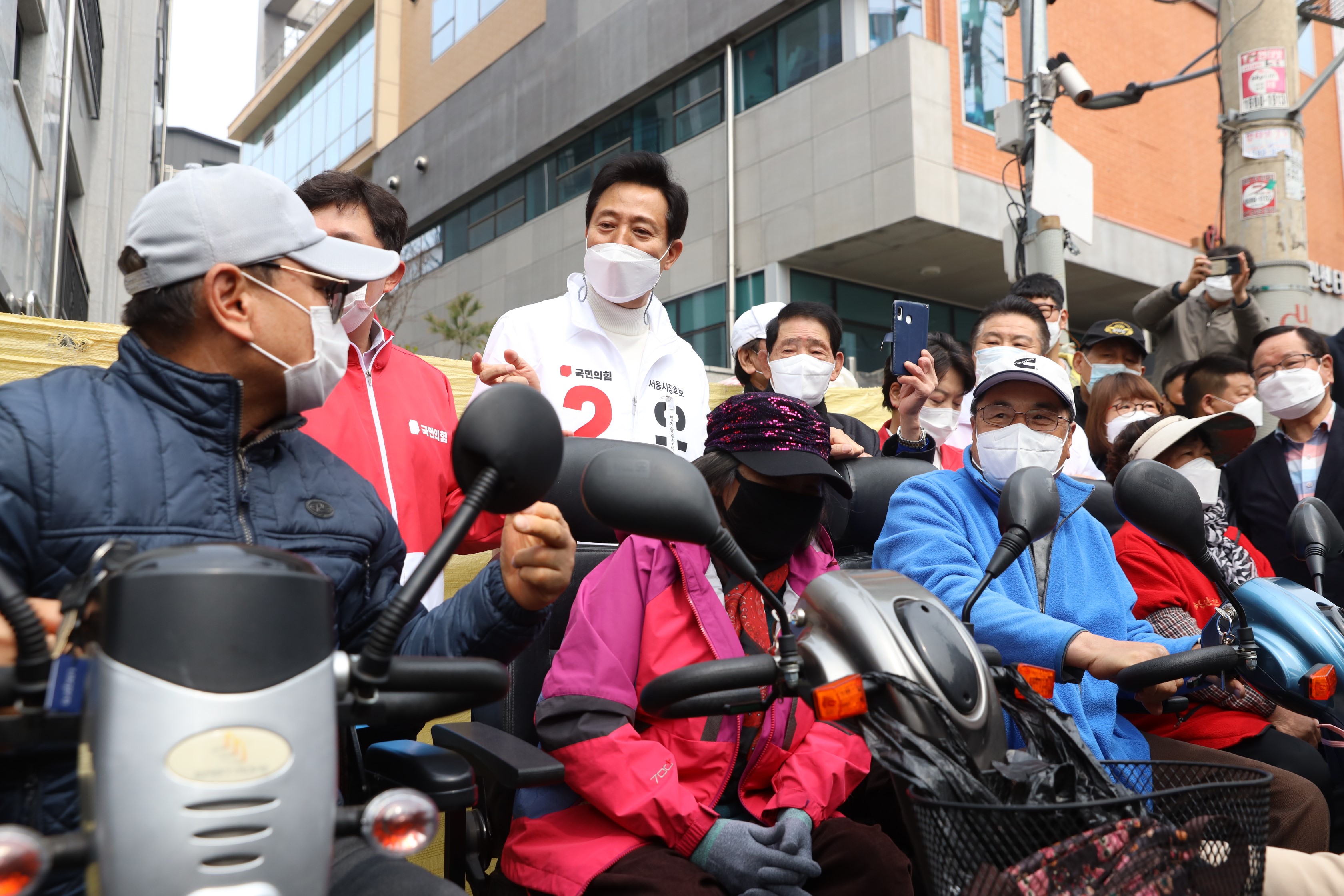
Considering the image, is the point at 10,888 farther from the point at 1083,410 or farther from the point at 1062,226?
the point at 1062,226

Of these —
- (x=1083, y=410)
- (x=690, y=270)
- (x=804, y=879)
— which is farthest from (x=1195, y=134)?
(x=804, y=879)

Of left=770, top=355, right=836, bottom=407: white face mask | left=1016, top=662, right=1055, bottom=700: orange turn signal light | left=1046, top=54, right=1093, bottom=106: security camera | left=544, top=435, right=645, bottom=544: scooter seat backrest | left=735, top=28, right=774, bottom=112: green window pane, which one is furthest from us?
left=735, top=28, right=774, bottom=112: green window pane

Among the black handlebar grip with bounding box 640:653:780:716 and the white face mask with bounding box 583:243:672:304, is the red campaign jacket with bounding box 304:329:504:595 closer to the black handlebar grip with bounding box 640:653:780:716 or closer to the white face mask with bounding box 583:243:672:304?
the white face mask with bounding box 583:243:672:304

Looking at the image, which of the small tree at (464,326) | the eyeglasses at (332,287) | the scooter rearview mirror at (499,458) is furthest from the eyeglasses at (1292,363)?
the small tree at (464,326)

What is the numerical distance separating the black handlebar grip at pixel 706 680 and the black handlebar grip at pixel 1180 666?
0.75m

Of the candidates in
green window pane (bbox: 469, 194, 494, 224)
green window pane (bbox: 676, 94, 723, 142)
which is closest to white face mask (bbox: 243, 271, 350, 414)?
green window pane (bbox: 676, 94, 723, 142)

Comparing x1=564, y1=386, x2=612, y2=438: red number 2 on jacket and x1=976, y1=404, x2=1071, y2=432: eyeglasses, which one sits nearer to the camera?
x1=976, y1=404, x2=1071, y2=432: eyeglasses

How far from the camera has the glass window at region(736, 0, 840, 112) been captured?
18.3m

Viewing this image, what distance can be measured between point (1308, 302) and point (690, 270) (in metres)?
14.5

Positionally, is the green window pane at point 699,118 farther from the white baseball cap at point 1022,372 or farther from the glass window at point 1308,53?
the white baseball cap at point 1022,372

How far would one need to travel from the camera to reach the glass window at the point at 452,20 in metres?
28.5

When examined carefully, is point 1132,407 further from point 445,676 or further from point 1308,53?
point 1308,53

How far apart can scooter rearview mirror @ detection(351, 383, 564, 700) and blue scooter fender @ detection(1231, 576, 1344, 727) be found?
1.47 m

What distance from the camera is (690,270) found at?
20.9 m
